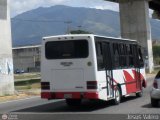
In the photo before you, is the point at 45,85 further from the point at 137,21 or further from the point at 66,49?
the point at 137,21

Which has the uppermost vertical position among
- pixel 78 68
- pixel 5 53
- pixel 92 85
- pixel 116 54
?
pixel 5 53

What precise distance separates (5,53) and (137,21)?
33.1 meters

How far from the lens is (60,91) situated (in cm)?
1931

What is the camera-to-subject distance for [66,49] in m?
19.6

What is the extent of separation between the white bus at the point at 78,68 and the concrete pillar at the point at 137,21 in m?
41.5

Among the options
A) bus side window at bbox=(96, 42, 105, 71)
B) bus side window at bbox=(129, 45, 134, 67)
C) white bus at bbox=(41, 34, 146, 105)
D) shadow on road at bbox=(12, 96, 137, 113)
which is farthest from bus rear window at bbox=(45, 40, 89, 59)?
bus side window at bbox=(129, 45, 134, 67)

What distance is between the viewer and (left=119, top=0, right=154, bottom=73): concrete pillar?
203 feet

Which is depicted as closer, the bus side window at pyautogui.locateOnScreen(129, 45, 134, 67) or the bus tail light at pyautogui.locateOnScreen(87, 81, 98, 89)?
the bus tail light at pyautogui.locateOnScreen(87, 81, 98, 89)

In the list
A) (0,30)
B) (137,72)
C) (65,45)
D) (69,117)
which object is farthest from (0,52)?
(69,117)

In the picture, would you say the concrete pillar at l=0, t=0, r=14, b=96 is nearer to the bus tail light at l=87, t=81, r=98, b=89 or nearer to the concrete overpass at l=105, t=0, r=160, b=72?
the bus tail light at l=87, t=81, r=98, b=89

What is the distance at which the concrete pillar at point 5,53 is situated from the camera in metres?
31.3

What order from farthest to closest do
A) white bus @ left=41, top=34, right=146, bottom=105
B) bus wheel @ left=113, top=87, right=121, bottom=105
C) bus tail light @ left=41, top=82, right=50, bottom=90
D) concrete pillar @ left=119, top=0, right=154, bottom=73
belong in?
concrete pillar @ left=119, top=0, right=154, bottom=73, bus wheel @ left=113, top=87, right=121, bottom=105, bus tail light @ left=41, top=82, right=50, bottom=90, white bus @ left=41, top=34, right=146, bottom=105

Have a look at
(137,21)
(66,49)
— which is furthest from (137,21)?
(66,49)

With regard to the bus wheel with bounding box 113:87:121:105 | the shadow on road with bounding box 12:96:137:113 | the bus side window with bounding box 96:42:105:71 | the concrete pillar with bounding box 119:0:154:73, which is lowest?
the shadow on road with bounding box 12:96:137:113
